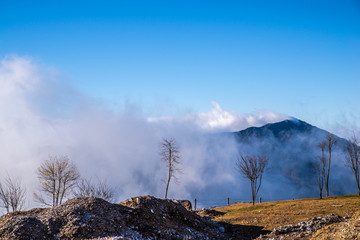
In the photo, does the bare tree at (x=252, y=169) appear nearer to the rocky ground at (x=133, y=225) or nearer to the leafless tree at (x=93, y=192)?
the leafless tree at (x=93, y=192)

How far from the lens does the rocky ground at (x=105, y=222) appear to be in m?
17.4

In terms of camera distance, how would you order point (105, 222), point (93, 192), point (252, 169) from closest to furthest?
1. point (105, 222)
2. point (93, 192)
3. point (252, 169)

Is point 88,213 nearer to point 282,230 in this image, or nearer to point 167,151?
point 282,230

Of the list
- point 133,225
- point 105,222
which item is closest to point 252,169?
point 133,225

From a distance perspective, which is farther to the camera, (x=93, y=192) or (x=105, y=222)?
(x=93, y=192)

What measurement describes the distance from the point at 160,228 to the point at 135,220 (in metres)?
1.95

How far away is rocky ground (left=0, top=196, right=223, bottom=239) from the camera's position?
685 inches

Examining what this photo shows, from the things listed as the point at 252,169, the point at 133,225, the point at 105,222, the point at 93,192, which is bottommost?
the point at 133,225

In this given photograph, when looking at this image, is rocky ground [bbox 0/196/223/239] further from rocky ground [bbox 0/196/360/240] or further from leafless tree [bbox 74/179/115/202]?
leafless tree [bbox 74/179/115/202]

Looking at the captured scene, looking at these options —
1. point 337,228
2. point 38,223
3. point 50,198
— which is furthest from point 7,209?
point 337,228

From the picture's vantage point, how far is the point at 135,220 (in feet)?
67.5

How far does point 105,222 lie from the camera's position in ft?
61.9

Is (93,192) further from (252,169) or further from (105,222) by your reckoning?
(252,169)

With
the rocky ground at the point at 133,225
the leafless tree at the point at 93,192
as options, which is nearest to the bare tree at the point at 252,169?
the leafless tree at the point at 93,192
